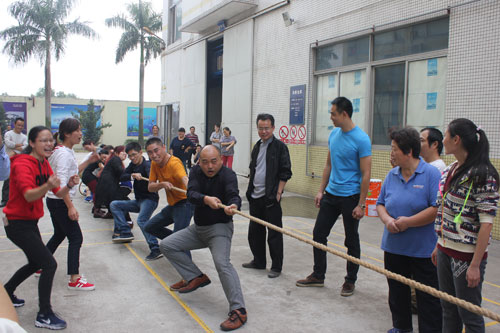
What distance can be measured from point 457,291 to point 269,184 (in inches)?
102

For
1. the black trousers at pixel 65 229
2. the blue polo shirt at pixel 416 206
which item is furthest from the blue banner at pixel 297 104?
the blue polo shirt at pixel 416 206

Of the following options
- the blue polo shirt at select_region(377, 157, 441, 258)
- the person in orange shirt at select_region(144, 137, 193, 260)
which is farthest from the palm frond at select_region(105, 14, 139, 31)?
the blue polo shirt at select_region(377, 157, 441, 258)

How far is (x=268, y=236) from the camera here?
200 inches

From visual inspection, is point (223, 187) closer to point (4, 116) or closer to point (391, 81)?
point (391, 81)

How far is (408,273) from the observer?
3.30 metres

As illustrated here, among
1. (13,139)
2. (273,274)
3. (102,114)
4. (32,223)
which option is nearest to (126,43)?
(102,114)

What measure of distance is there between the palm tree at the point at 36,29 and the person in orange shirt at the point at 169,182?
27481 mm

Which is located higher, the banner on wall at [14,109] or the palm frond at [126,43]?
the palm frond at [126,43]

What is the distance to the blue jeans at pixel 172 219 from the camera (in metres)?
5.10

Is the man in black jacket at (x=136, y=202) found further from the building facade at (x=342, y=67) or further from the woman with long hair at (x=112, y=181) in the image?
the building facade at (x=342, y=67)

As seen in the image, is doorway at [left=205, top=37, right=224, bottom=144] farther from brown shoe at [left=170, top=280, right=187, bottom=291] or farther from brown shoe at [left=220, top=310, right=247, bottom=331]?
brown shoe at [left=220, top=310, right=247, bottom=331]

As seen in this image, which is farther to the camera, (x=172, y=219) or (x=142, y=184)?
(x=142, y=184)

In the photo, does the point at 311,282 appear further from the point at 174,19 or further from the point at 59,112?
the point at 59,112

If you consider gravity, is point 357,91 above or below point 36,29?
below
